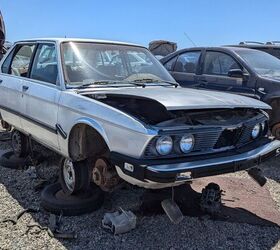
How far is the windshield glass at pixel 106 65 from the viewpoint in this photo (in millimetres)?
4238

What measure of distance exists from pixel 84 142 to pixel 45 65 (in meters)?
1.34

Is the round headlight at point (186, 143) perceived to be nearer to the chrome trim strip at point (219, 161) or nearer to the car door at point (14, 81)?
the chrome trim strip at point (219, 161)

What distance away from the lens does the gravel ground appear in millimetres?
3383

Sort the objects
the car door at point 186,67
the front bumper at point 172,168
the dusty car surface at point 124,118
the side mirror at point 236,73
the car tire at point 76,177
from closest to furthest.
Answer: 1. the front bumper at point 172,168
2. the dusty car surface at point 124,118
3. the car tire at point 76,177
4. the side mirror at point 236,73
5. the car door at point 186,67

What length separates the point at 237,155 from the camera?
350 centimetres

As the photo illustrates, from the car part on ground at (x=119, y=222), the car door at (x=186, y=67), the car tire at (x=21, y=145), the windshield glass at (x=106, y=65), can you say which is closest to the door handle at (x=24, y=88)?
the windshield glass at (x=106, y=65)

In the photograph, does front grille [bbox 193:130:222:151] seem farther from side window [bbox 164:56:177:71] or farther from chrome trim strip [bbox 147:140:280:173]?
side window [bbox 164:56:177:71]

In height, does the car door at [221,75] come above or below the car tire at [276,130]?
above

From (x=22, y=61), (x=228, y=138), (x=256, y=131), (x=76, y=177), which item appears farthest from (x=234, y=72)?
(x=76, y=177)

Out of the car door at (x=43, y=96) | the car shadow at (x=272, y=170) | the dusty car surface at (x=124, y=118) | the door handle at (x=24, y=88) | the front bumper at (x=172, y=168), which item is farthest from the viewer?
the car shadow at (x=272, y=170)

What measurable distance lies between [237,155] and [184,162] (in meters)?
0.61

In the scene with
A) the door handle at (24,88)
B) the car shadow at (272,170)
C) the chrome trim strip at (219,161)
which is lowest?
the car shadow at (272,170)

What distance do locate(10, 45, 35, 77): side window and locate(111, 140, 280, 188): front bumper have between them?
255cm

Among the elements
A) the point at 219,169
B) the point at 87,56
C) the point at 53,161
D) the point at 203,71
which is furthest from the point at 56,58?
the point at 203,71
